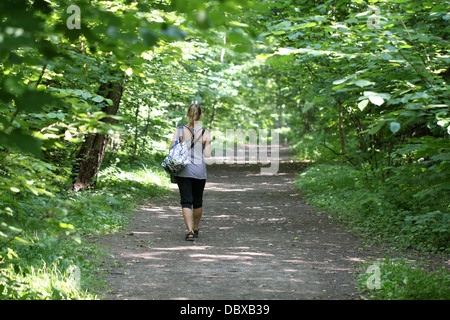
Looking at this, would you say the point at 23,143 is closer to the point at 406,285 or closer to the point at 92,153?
the point at 406,285

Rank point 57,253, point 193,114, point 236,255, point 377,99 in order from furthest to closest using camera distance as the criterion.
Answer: point 193,114 < point 236,255 < point 57,253 < point 377,99

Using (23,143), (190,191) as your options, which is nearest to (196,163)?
(190,191)

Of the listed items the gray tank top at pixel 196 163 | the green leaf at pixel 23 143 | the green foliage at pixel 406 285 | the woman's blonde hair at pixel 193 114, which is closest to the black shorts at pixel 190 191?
the gray tank top at pixel 196 163

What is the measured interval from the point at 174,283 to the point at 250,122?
2453 cm

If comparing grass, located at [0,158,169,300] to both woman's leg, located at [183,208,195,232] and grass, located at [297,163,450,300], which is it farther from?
grass, located at [297,163,450,300]

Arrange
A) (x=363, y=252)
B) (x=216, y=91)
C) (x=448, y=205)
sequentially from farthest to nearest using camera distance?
(x=216, y=91) < (x=448, y=205) < (x=363, y=252)

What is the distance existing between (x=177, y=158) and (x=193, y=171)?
1.12 feet

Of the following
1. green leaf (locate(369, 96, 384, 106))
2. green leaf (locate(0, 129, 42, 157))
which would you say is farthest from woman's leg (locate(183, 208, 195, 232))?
green leaf (locate(0, 129, 42, 157))

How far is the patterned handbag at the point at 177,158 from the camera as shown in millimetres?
6816

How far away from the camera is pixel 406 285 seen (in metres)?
4.28

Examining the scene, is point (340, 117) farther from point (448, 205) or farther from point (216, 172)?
point (216, 172)

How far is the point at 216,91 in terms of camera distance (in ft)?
56.8

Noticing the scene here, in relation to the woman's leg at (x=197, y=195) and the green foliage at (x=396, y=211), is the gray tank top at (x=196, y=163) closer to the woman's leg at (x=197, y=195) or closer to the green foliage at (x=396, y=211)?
the woman's leg at (x=197, y=195)
